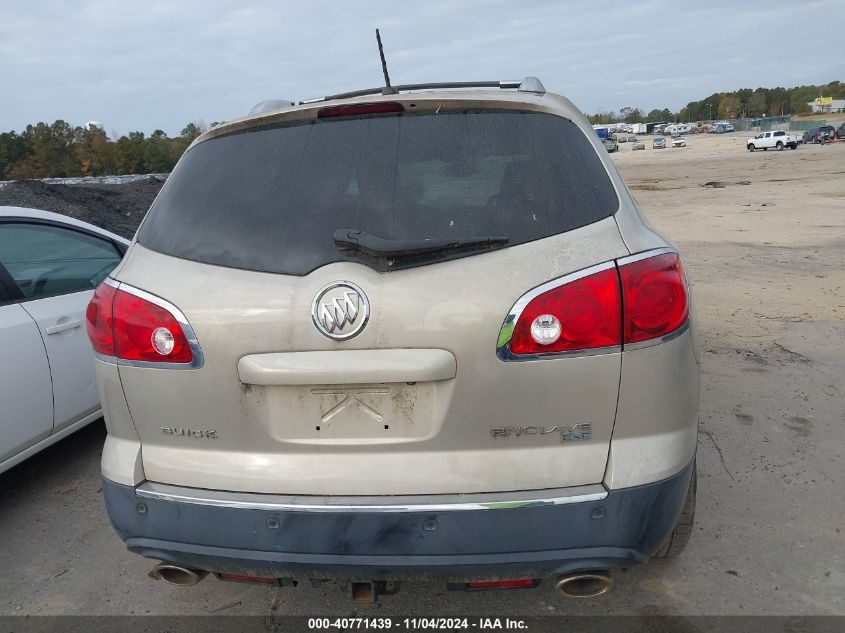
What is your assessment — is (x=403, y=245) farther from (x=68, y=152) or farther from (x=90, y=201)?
(x=68, y=152)

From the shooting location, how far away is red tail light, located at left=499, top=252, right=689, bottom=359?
1875 millimetres

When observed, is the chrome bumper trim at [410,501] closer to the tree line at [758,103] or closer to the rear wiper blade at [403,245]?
the rear wiper blade at [403,245]

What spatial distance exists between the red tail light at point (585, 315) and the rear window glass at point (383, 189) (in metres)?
0.19

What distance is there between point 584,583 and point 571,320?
0.81m

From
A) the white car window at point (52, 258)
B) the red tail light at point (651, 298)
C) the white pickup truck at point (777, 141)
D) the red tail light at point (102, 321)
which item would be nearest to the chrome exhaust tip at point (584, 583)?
the red tail light at point (651, 298)

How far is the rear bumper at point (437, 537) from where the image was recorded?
1.88 meters

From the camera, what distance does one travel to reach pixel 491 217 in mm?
1991

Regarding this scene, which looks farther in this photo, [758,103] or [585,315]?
[758,103]

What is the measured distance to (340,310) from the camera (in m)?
1.89

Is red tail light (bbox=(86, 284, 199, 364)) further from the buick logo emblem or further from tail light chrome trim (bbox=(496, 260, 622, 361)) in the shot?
tail light chrome trim (bbox=(496, 260, 622, 361))

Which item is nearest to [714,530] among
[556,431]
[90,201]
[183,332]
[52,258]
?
[556,431]

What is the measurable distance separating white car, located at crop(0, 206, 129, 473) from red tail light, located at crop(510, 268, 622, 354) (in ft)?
8.76

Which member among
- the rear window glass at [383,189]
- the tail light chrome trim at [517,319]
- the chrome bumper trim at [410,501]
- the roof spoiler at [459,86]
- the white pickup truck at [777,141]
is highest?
the white pickup truck at [777,141]

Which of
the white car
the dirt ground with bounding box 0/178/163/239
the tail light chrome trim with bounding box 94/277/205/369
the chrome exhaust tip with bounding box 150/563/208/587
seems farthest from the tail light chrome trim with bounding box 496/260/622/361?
the dirt ground with bounding box 0/178/163/239
